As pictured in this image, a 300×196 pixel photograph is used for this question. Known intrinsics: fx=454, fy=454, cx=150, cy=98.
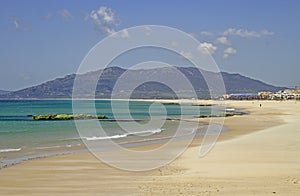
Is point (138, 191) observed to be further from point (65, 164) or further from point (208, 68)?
point (208, 68)

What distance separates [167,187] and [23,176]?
5.05 m

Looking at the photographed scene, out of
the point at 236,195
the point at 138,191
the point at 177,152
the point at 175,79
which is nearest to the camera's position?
the point at 236,195

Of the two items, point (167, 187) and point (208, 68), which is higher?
point (208, 68)

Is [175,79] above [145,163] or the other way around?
above

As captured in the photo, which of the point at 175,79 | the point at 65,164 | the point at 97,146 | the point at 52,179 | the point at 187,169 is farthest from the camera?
the point at 175,79

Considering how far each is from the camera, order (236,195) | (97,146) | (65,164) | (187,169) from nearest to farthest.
Result: (236,195), (187,169), (65,164), (97,146)

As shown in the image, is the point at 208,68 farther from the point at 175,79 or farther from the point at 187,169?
the point at 175,79

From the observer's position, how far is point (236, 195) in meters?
10.5

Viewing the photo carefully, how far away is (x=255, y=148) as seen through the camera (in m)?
21.6

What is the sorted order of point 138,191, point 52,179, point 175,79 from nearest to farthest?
point 138,191 → point 52,179 → point 175,79

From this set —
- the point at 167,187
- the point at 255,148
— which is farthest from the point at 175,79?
the point at 167,187

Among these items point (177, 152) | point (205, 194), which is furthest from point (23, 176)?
point (177, 152)

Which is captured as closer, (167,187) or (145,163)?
(167,187)

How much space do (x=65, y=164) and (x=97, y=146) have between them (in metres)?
7.90
